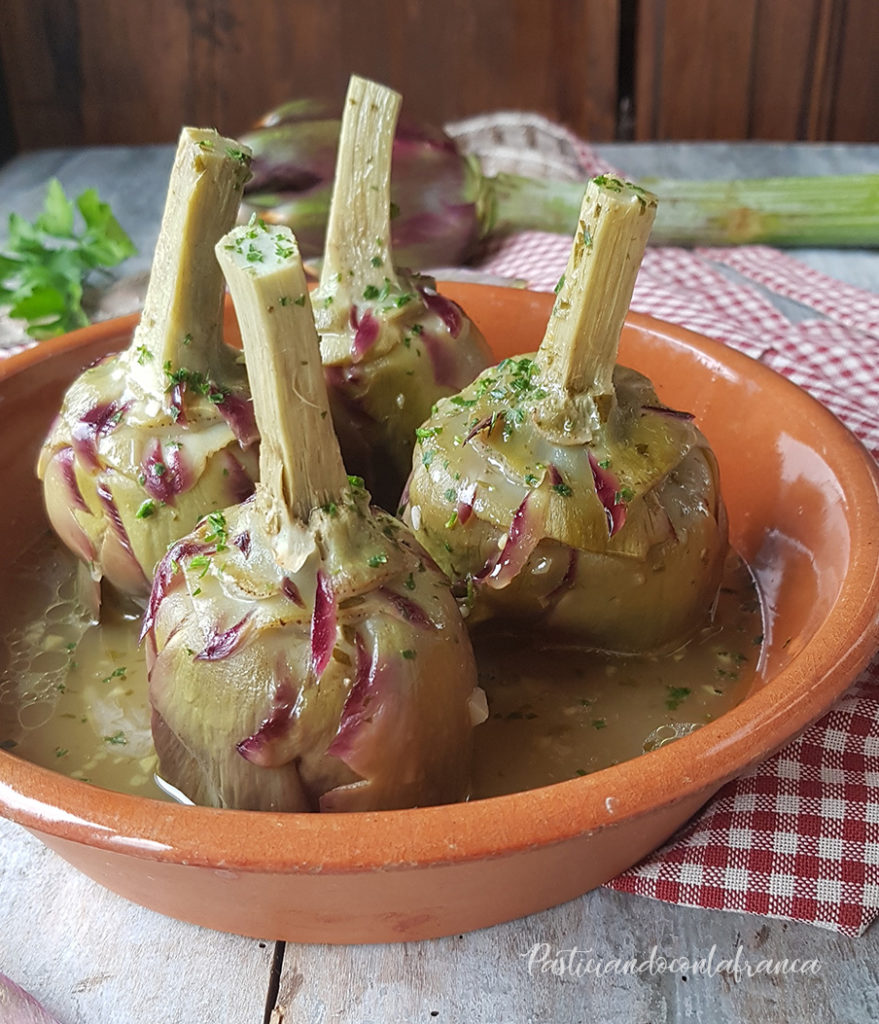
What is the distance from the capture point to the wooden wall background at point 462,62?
5.80 ft

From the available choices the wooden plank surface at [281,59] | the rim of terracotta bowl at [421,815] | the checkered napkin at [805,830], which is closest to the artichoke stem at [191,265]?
the rim of terracotta bowl at [421,815]

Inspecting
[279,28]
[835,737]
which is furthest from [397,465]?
→ [279,28]

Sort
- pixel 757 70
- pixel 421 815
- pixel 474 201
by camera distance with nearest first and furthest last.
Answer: pixel 421 815
pixel 474 201
pixel 757 70

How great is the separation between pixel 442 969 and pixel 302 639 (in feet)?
0.59

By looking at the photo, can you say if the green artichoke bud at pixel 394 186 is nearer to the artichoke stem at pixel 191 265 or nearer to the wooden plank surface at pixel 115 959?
the artichoke stem at pixel 191 265

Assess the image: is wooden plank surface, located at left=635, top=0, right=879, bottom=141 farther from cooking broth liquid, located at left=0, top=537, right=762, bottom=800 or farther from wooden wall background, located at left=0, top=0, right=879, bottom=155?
cooking broth liquid, located at left=0, top=537, right=762, bottom=800

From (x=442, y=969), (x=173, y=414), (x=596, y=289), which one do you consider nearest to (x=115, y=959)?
(x=442, y=969)

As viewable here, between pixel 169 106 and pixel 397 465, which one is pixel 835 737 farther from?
pixel 169 106

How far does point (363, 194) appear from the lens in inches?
24.0

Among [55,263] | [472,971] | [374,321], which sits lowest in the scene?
[472,971]

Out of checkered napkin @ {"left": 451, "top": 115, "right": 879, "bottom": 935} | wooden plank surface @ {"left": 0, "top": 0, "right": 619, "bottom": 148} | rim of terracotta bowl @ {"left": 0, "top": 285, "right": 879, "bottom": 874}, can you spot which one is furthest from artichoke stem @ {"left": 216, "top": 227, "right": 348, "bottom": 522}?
wooden plank surface @ {"left": 0, "top": 0, "right": 619, "bottom": 148}

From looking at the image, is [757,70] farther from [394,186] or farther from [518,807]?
[518,807]

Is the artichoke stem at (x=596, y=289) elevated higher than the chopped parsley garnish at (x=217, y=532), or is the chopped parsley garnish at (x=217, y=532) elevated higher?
the artichoke stem at (x=596, y=289)

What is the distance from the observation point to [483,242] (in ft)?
4.15
